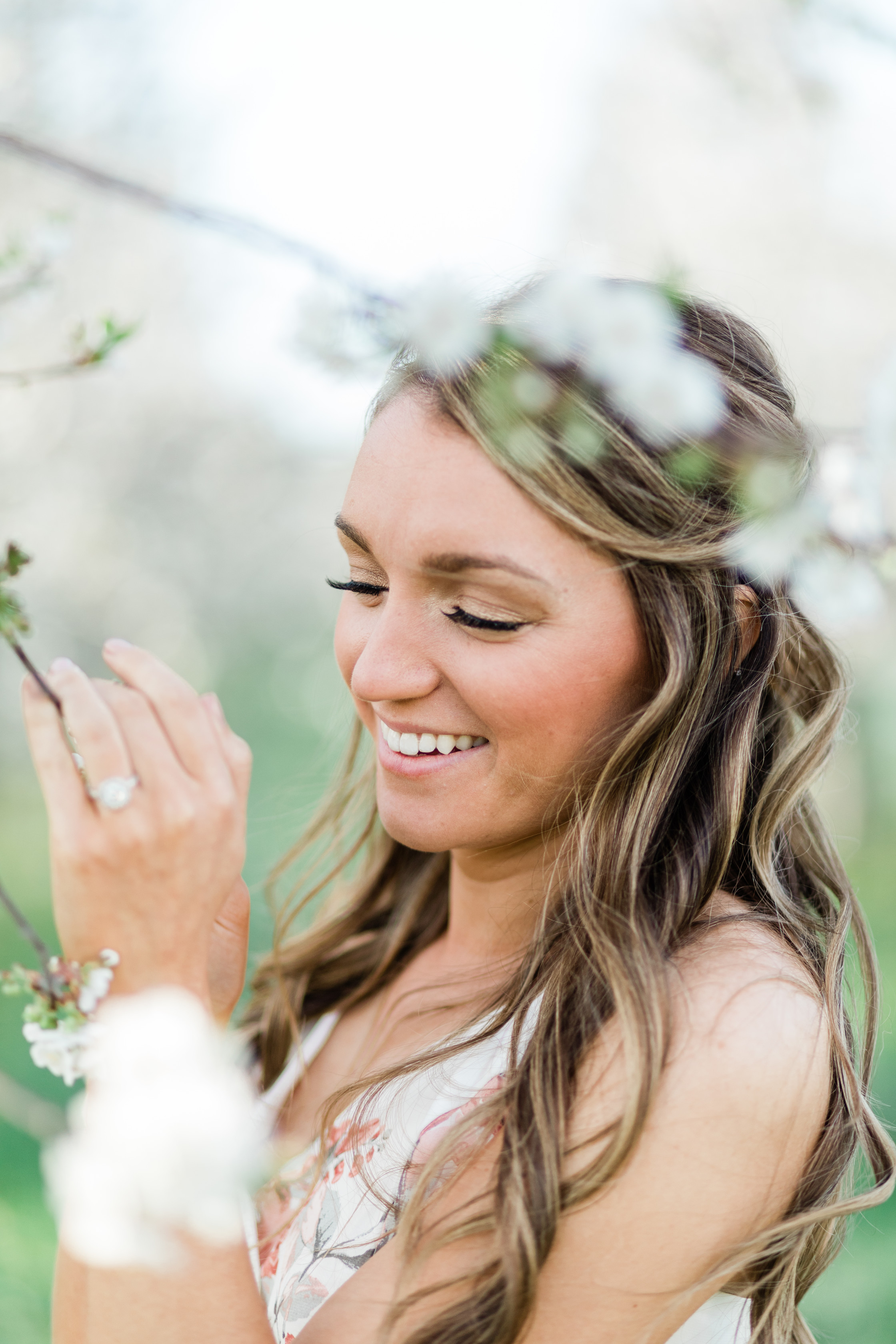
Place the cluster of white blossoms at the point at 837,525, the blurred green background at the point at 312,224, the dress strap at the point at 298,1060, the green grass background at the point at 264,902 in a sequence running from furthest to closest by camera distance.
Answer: the blurred green background at the point at 312,224
the green grass background at the point at 264,902
the dress strap at the point at 298,1060
the cluster of white blossoms at the point at 837,525

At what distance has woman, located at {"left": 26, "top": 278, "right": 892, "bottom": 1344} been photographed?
3.65 feet

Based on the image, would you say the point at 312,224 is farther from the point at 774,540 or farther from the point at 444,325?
the point at 774,540

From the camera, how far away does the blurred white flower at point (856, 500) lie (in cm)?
122

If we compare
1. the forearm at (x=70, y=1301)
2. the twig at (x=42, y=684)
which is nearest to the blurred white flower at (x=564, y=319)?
the twig at (x=42, y=684)

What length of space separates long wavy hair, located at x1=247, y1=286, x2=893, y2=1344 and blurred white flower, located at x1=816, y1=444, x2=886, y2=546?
0.38 ft

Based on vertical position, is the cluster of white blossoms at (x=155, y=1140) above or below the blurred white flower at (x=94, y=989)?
below

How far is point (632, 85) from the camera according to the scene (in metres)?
8.16

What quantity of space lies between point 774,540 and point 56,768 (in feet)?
2.75

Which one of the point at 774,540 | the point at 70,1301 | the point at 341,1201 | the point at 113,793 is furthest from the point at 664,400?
the point at 70,1301

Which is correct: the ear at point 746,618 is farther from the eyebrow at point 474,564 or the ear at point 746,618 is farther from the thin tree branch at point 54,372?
the thin tree branch at point 54,372

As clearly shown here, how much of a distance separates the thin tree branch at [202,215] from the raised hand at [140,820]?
0.43 m

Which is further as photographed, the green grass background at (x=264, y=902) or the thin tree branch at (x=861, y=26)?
the green grass background at (x=264, y=902)

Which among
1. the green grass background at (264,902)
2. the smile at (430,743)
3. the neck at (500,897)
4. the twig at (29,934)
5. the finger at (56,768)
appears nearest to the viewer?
the twig at (29,934)

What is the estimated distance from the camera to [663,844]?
1423 millimetres
